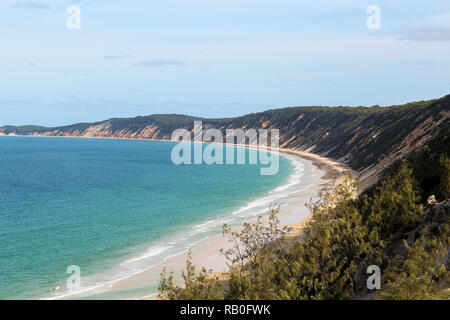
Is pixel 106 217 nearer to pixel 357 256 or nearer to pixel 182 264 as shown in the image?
pixel 182 264

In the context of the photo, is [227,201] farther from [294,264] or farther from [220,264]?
[294,264]

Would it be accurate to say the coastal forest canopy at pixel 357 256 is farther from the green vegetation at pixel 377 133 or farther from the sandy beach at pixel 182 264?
the green vegetation at pixel 377 133

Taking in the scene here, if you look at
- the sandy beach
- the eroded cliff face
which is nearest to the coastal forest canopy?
the sandy beach

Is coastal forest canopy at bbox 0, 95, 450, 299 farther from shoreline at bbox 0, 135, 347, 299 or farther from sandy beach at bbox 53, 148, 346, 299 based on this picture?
shoreline at bbox 0, 135, 347, 299

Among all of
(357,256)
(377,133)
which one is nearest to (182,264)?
(357,256)

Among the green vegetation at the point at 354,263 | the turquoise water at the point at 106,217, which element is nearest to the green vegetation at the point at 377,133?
the turquoise water at the point at 106,217
